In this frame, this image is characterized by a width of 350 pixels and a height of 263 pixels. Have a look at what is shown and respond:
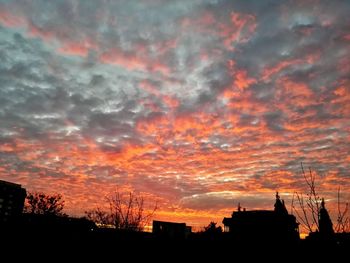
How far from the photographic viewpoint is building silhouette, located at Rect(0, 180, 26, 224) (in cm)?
4542

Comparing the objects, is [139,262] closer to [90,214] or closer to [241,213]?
[241,213]

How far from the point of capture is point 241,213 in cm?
4522

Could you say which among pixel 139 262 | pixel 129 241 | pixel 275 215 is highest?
pixel 275 215

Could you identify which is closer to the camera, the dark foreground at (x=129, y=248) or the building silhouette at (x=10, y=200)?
the dark foreground at (x=129, y=248)

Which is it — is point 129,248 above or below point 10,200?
below

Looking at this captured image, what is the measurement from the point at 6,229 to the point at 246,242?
14186 millimetres

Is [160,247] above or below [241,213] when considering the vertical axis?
below

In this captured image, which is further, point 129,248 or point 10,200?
point 10,200

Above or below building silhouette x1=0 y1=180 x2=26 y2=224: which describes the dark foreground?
below

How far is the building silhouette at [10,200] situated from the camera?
1788 inches

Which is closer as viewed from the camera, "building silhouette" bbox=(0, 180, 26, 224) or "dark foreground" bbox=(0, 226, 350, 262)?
"dark foreground" bbox=(0, 226, 350, 262)

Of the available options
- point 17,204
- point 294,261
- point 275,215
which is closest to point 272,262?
point 294,261

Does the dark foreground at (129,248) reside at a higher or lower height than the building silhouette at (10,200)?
lower

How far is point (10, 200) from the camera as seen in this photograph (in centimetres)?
4744
